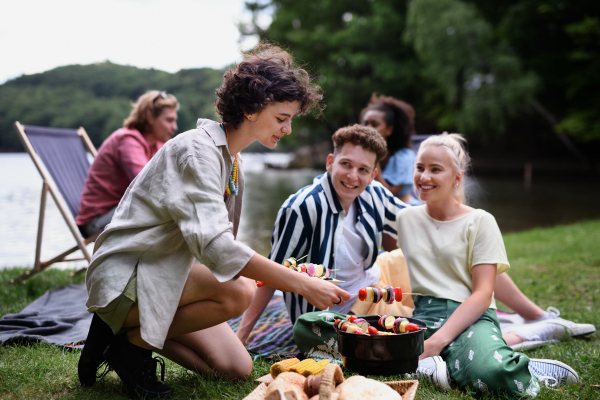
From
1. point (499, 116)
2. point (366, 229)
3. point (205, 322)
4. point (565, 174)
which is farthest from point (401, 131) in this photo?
point (565, 174)

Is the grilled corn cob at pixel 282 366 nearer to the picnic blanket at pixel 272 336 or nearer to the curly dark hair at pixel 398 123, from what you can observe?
the picnic blanket at pixel 272 336

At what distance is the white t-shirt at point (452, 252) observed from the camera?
2768 millimetres

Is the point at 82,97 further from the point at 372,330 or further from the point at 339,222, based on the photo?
the point at 372,330

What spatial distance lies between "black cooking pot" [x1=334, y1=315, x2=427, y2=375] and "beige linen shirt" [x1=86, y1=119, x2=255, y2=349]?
64 centimetres

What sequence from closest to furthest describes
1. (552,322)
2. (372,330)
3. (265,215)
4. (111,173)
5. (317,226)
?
(372,330), (317,226), (552,322), (111,173), (265,215)

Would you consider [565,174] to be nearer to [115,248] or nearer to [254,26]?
[254,26]

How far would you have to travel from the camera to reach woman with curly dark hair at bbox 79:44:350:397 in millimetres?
2012

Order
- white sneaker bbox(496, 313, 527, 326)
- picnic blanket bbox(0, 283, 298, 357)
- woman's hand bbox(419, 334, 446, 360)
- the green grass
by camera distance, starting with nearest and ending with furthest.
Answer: the green grass, woman's hand bbox(419, 334, 446, 360), picnic blanket bbox(0, 283, 298, 357), white sneaker bbox(496, 313, 527, 326)

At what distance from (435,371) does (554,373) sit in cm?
61

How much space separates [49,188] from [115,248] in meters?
2.80

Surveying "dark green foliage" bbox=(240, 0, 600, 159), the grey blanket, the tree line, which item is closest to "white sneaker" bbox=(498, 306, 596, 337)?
the grey blanket

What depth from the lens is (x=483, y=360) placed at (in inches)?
93.1

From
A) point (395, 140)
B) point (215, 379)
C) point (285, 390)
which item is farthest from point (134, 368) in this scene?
point (395, 140)

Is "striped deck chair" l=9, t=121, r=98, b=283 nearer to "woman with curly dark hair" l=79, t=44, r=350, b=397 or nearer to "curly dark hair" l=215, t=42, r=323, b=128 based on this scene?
"woman with curly dark hair" l=79, t=44, r=350, b=397
